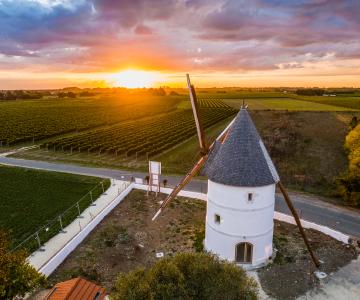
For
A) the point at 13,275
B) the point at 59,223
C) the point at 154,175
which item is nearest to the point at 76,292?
the point at 13,275

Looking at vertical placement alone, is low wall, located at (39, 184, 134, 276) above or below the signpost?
below

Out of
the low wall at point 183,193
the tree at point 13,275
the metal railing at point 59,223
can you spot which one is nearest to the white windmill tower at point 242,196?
the low wall at point 183,193

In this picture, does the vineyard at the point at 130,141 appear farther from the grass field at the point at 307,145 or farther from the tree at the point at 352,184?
the tree at the point at 352,184

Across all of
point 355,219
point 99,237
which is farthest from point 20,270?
point 355,219

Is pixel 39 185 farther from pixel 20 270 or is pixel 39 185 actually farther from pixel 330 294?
pixel 330 294

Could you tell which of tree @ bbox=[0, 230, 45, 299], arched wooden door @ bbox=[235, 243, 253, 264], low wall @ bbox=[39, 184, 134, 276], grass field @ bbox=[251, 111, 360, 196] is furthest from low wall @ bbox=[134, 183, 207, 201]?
tree @ bbox=[0, 230, 45, 299]

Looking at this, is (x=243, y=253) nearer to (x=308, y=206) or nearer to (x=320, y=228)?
(x=320, y=228)

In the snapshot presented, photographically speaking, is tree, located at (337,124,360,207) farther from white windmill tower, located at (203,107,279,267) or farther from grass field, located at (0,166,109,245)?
grass field, located at (0,166,109,245)
